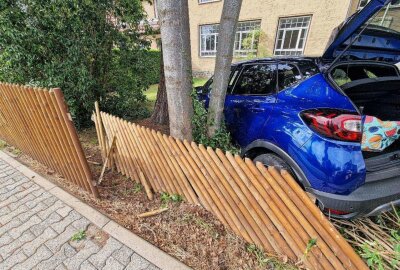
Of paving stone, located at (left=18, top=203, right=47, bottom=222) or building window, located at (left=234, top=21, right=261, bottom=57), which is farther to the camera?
building window, located at (left=234, top=21, right=261, bottom=57)

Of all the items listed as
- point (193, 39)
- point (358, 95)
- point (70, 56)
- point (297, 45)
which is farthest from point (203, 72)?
point (358, 95)

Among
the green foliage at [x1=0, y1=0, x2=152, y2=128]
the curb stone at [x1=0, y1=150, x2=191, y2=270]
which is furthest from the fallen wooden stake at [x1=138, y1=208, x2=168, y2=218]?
the green foliage at [x1=0, y1=0, x2=152, y2=128]

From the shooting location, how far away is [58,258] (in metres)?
1.94

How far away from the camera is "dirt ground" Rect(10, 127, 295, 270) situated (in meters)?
1.86

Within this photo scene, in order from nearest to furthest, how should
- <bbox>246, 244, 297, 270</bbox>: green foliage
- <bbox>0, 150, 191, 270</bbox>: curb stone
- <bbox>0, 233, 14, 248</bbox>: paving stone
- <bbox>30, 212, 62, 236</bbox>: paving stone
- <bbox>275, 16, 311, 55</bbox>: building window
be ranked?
<bbox>246, 244, 297, 270</bbox>: green foliage → <bbox>0, 150, 191, 270</bbox>: curb stone → <bbox>0, 233, 14, 248</bbox>: paving stone → <bbox>30, 212, 62, 236</bbox>: paving stone → <bbox>275, 16, 311, 55</bbox>: building window

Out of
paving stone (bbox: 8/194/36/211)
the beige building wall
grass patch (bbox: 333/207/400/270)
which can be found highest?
the beige building wall

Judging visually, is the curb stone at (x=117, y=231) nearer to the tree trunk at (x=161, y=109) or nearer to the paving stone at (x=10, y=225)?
the paving stone at (x=10, y=225)

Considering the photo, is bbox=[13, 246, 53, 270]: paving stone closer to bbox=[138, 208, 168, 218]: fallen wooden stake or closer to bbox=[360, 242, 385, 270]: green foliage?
bbox=[138, 208, 168, 218]: fallen wooden stake

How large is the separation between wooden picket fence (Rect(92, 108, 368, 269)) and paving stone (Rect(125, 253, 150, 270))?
77cm

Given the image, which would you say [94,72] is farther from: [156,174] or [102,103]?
[156,174]

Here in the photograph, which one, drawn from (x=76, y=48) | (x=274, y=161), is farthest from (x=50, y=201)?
(x=274, y=161)

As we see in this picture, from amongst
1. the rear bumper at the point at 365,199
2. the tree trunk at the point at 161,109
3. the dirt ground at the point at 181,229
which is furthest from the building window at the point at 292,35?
the dirt ground at the point at 181,229

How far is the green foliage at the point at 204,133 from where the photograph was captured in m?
2.86

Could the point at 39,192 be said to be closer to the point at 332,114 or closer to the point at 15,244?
the point at 15,244
